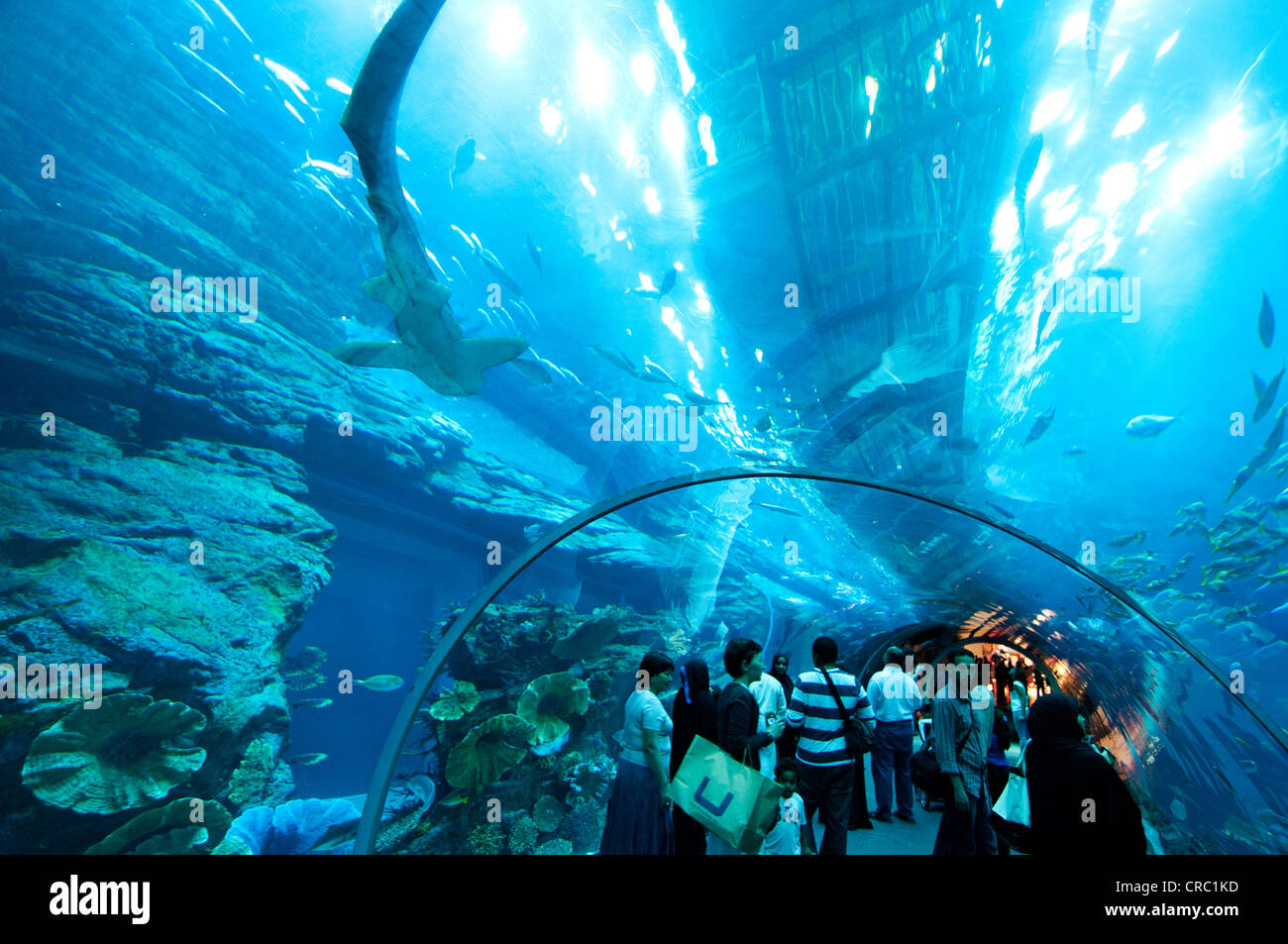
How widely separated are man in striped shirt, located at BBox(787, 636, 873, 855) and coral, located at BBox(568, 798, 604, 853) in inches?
167

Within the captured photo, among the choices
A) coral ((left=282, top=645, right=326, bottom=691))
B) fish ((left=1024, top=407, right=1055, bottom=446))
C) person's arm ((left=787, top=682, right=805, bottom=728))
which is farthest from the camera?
coral ((left=282, top=645, right=326, bottom=691))

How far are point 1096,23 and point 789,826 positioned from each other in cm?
855

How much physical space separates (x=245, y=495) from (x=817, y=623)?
1768cm

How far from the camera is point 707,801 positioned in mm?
2686

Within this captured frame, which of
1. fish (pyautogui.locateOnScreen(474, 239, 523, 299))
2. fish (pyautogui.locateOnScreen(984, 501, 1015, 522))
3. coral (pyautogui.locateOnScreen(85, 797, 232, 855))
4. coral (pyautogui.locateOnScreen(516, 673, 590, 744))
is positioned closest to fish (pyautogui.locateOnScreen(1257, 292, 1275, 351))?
fish (pyautogui.locateOnScreen(984, 501, 1015, 522))

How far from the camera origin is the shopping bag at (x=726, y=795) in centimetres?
257

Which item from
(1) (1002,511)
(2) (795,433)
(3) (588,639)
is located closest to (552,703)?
(3) (588,639)

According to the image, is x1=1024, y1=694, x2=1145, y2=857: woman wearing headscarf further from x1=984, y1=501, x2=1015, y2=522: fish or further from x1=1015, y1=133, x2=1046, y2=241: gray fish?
x1=984, y1=501, x2=1015, y2=522: fish

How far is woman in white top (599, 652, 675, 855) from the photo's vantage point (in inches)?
128

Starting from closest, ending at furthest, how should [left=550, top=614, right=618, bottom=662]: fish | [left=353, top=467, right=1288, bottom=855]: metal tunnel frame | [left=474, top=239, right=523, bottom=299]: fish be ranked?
1. [left=353, top=467, right=1288, bottom=855]: metal tunnel frame
2. [left=550, top=614, right=618, bottom=662]: fish
3. [left=474, top=239, right=523, bottom=299]: fish

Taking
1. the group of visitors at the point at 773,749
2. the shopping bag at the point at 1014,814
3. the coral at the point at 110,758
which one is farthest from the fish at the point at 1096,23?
the coral at the point at 110,758

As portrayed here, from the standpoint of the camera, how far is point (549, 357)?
17.2 meters
